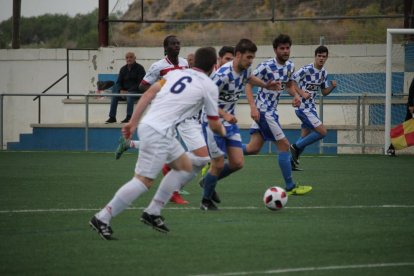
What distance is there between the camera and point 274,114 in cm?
1415

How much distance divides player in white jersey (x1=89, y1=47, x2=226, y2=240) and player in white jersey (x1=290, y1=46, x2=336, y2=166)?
9058mm

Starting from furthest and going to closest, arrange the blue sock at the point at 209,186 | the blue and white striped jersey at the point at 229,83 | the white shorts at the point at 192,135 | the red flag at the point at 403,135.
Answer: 1. the red flag at the point at 403,135
2. the blue and white striped jersey at the point at 229,83
3. the blue sock at the point at 209,186
4. the white shorts at the point at 192,135

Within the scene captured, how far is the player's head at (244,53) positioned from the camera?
11977 millimetres

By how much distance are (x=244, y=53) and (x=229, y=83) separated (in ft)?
1.67

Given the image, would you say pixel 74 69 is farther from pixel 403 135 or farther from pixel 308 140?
pixel 308 140

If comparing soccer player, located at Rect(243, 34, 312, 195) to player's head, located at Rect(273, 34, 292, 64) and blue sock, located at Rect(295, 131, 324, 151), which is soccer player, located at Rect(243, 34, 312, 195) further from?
blue sock, located at Rect(295, 131, 324, 151)

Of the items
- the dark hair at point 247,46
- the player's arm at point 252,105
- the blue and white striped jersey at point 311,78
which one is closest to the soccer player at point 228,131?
the dark hair at point 247,46

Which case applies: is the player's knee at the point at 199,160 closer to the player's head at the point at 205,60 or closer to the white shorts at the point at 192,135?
the white shorts at the point at 192,135

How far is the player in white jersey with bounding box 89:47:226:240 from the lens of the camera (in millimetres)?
9109

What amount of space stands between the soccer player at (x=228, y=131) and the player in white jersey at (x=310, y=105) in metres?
6.11

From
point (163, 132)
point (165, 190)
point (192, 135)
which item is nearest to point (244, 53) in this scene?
point (192, 135)

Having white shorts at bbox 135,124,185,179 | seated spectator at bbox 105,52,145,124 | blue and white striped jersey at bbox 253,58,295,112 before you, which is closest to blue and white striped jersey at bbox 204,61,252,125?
blue and white striped jersey at bbox 253,58,295,112

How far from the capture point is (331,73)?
2762 centimetres

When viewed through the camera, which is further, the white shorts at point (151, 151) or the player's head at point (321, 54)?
the player's head at point (321, 54)
